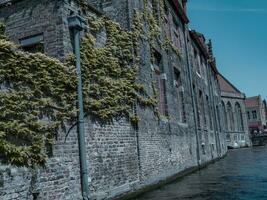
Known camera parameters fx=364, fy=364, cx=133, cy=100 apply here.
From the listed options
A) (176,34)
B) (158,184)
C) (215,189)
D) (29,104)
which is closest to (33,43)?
(29,104)

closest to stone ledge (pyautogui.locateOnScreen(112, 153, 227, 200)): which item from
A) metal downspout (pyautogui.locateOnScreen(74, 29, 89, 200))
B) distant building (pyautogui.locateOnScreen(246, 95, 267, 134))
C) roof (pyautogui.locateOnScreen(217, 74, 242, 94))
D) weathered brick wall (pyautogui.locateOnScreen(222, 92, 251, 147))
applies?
metal downspout (pyautogui.locateOnScreen(74, 29, 89, 200))

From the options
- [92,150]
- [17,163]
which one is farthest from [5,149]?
[92,150]

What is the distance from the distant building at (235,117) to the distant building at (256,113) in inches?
694

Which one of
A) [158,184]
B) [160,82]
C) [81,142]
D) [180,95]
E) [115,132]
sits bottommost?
[158,184]

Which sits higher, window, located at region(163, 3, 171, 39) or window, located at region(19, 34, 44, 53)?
window, located at region(163, 3, 171, 39)

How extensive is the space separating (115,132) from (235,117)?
4611cm

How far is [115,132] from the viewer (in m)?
10.1

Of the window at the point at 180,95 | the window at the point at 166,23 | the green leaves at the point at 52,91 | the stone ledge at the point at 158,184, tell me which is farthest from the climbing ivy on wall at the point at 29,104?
the window at the point at 180,95

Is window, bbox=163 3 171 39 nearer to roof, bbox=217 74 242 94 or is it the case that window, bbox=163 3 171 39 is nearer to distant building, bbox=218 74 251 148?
distant building, bbox=218 74 251 148

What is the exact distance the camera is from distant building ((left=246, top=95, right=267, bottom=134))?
72.1 meters

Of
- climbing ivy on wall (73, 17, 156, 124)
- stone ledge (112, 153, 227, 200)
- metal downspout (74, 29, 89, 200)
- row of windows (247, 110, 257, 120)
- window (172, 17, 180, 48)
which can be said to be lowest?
stone ledge (112, 153, 227, 200)

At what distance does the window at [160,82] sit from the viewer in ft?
48.4

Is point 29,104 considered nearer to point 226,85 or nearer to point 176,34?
point 176,34

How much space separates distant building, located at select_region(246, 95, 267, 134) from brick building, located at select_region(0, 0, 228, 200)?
5631 centimetres
